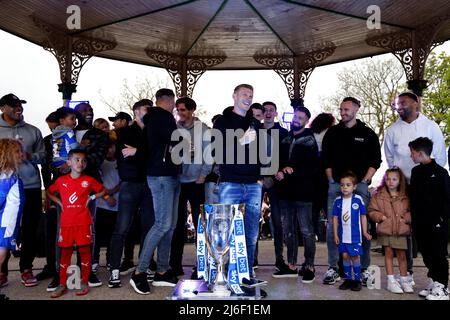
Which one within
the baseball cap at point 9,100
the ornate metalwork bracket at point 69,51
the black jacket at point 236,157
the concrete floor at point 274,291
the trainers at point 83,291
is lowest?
the concrete floor at point 274,291

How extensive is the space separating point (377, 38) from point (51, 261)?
283 inches

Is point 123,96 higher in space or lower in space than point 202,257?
higher

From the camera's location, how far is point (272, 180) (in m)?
4.52

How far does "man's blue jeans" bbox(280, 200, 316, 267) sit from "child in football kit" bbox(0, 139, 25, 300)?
2681 mm

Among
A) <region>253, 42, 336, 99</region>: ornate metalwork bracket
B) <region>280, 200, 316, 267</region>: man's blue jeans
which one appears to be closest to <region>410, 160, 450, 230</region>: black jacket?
<region>280, 200, 316, 267</region>: man's blue jeans

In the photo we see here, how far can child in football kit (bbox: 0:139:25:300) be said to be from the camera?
341 cm

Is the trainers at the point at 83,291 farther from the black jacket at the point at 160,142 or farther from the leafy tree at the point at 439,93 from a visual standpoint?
the leafy tree at the point at 439,93

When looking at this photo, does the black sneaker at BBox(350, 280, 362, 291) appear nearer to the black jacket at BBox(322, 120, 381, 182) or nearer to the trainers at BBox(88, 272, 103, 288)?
the black jacket at BBox(322, 120, 381, 182)

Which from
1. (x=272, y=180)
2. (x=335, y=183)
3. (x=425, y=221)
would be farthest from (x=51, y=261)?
(x=425, y=221)

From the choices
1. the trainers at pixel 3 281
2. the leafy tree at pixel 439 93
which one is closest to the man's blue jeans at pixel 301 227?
the trainers at pixel 3 281

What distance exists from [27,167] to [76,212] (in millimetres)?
890

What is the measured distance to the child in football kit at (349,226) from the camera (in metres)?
3.90

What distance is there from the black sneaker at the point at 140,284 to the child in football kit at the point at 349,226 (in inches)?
72.8
